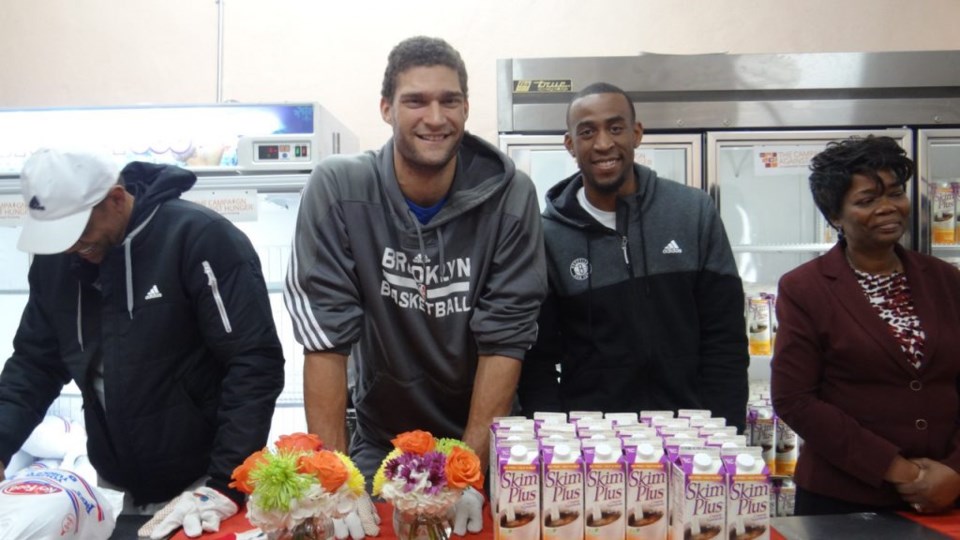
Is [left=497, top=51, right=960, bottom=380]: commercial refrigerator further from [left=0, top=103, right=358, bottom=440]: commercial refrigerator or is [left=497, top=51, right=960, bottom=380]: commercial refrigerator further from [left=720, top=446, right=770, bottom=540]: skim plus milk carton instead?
[left=720, top=446, right=770, bottom=540]: skim plus milk carton

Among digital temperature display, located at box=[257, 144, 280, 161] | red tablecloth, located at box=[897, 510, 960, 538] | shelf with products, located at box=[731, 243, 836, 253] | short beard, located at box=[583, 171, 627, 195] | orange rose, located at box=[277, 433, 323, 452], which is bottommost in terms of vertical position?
red tablecloth, located at box=[897, 510, 960, 538]

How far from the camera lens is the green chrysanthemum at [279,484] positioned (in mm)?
1213

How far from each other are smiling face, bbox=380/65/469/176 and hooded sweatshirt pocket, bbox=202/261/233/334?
61 centimetres

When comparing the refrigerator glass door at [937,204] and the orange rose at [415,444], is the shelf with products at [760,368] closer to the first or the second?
the refrigerator glass door at [937,204]

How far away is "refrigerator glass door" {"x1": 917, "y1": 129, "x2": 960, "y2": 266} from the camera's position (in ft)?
10.2

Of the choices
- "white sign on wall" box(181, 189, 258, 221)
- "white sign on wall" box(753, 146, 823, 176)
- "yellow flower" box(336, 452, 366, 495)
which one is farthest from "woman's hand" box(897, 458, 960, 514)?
"white sign on wall" box(181, 189, 258, 221)

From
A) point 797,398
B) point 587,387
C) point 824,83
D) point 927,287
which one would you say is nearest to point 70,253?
point 587,387

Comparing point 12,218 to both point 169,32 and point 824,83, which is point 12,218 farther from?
point 824,83

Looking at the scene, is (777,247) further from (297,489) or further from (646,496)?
(297,489)

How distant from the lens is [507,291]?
1800 mm

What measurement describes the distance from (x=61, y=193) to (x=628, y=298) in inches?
59.5

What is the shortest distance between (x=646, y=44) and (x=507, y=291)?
254cm

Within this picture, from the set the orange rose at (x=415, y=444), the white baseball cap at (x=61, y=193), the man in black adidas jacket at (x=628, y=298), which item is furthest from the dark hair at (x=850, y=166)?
the white baseball cap at (x=61, y=193)

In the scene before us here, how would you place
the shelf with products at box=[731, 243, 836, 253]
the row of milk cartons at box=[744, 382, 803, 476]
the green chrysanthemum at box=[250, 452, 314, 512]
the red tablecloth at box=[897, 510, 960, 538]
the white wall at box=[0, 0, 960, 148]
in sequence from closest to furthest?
the green chrysanthemum at box=[250, 452, 314, 512] < the red tablecloth at box=[897, 510, 960, 538] < the row of milk cartons at box=[744, 382, 803, 476] < the shelf with products at box=[731, 243, 836, 253] < the white wall at box=[0, 0, 960, 148]
